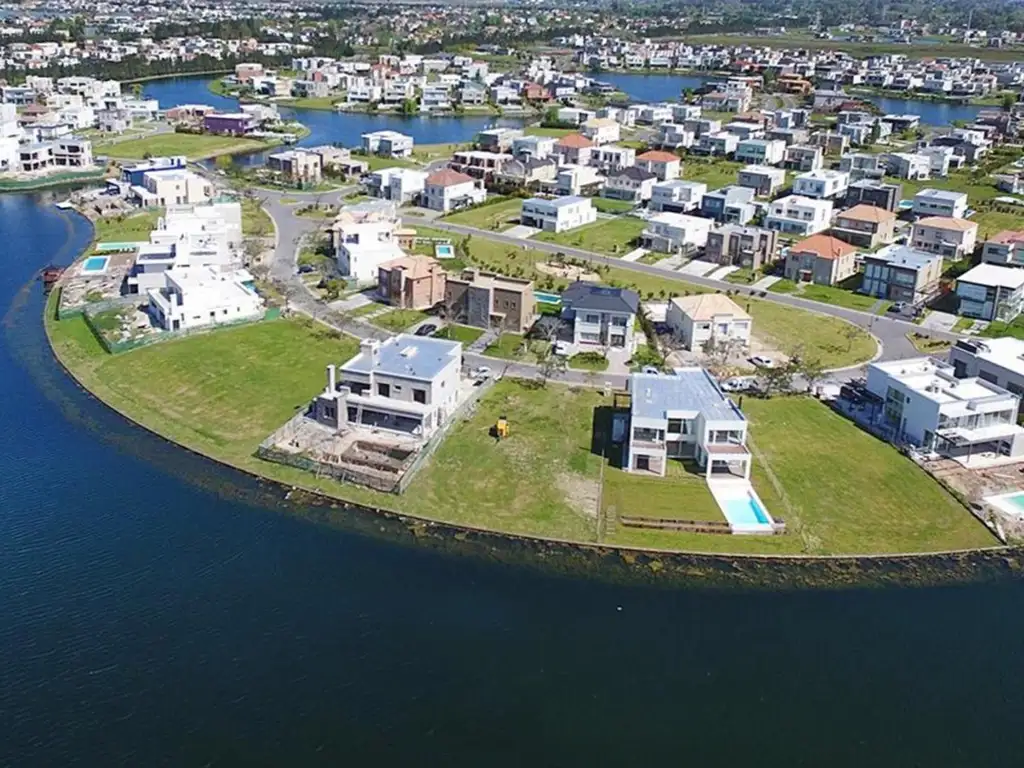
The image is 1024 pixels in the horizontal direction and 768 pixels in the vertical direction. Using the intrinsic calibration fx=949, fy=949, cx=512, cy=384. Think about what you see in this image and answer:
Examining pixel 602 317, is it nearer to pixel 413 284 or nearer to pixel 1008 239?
pixel 413 284

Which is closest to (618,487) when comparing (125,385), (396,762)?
(396,762)

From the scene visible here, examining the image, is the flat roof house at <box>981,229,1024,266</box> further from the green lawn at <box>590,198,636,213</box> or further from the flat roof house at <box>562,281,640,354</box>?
the green lawn at <box>590,198,636,213</box>

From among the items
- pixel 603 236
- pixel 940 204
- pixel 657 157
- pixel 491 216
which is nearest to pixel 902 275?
pixel 603 236

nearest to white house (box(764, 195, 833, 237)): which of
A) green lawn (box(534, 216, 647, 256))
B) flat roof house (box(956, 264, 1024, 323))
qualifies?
green lawn (box(534, 216, 647, 256))

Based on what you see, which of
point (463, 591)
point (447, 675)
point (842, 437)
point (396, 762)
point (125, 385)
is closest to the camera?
point (396, 762)

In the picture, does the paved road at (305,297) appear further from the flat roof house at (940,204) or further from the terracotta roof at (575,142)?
the flat roof house at (940,204)

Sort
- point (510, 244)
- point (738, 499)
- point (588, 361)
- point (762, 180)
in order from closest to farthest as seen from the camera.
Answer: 1. point (738, 499)
2. point (588, 361)
3. point (510, 244)
4. point (762, 180)

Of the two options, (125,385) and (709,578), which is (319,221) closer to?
(125,385)
